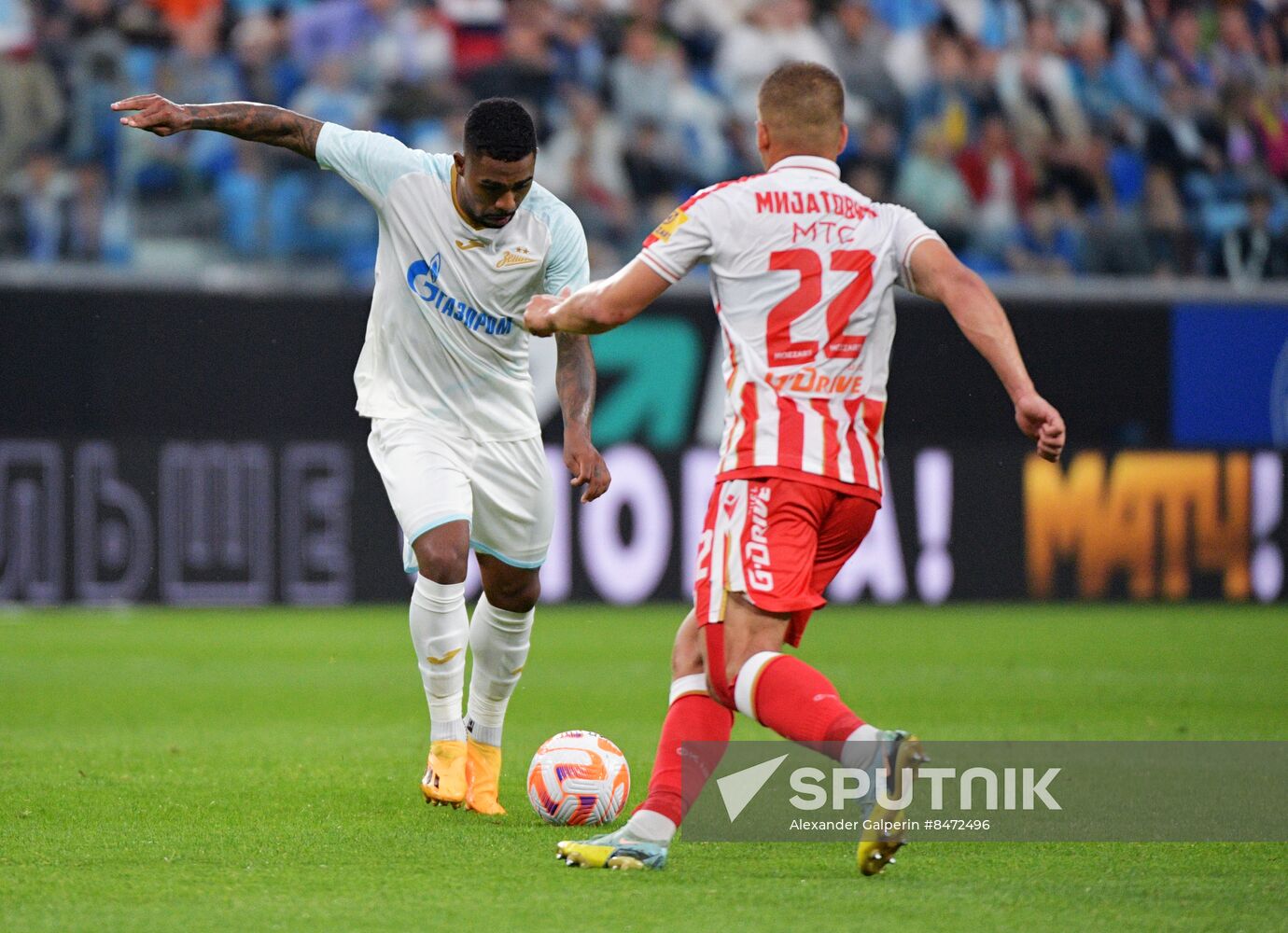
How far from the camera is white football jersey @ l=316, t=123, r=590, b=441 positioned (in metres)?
6.15

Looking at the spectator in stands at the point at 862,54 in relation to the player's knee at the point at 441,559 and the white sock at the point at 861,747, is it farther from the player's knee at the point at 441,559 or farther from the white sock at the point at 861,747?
the white sock at the point at 861,747

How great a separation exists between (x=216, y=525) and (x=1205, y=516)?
735 cm

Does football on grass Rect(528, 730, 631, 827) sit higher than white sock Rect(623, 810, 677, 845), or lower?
lower

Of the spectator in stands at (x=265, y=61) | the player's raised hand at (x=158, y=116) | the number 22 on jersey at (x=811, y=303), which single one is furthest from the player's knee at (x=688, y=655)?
the spectator in stands at (x=265, y=61)

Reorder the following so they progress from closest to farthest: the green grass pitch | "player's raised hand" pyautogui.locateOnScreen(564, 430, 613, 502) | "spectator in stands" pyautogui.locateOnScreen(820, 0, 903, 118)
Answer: the green grass pitch < "player's raised hand" pyautogui.locateOnScreen(564, 430, 613, 502) < "spectator in stands" pyautogui.locateOnScreen(820, 0, 903, 118)

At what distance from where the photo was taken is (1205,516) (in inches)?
586

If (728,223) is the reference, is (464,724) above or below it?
below

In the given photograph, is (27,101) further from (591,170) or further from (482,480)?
(482,480)

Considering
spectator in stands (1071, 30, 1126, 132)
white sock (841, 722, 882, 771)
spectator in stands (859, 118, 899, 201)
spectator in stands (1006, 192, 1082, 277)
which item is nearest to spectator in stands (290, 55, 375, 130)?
spectator in stands (859, 118, 899, 201)

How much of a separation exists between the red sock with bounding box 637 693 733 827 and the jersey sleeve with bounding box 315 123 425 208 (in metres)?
2.22

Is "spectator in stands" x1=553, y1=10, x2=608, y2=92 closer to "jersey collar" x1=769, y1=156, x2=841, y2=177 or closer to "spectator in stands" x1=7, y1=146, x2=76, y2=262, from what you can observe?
"spectator in stands" x1=7, y1=146, x2=76, y2=262

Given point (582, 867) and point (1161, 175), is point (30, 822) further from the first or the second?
point (1161, 175)

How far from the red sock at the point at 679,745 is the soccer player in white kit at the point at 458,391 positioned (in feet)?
3.89

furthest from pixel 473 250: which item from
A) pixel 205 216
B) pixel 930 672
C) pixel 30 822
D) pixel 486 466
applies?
pixel 205 216
